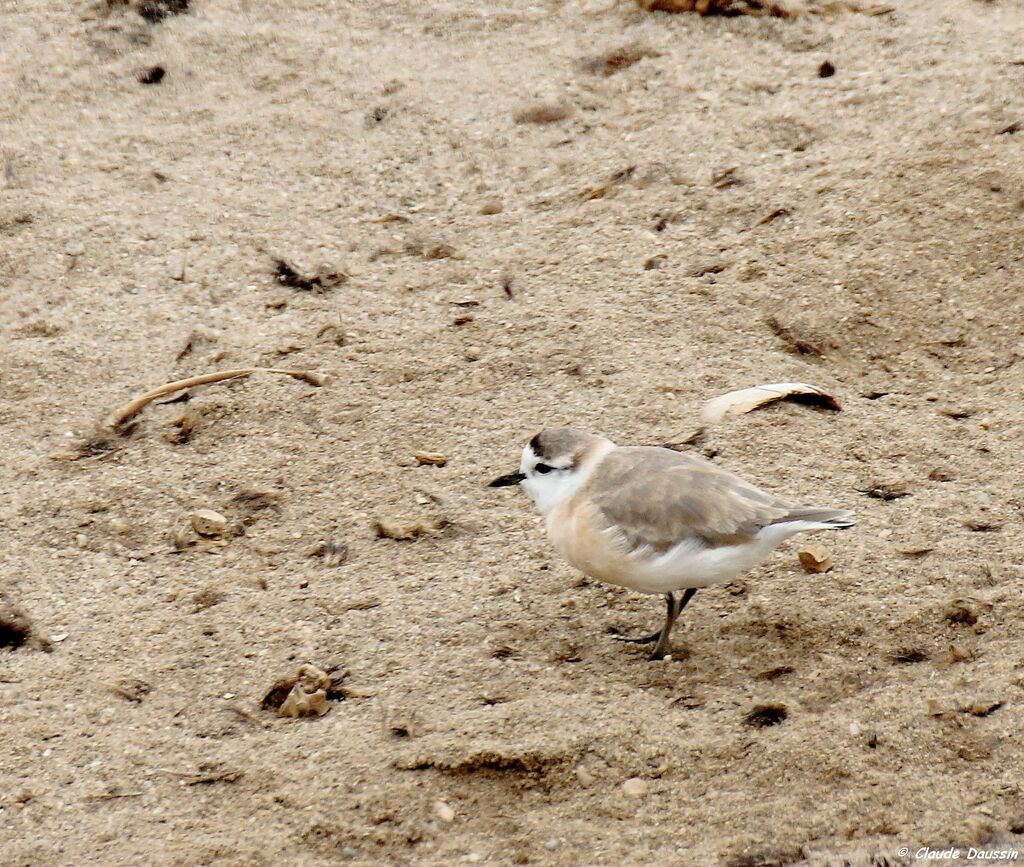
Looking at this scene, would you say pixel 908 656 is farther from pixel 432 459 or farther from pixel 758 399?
pixel 432 459

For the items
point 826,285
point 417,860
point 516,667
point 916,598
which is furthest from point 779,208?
point 417,860

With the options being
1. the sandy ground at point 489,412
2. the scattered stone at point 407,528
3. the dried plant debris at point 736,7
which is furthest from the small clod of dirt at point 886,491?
the dried plant debris at point 736,7

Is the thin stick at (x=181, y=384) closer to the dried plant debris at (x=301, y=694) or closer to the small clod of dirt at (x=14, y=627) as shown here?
the small clod of dirt at (x=14, y=627)

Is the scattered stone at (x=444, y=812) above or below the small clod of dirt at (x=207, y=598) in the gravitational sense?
above

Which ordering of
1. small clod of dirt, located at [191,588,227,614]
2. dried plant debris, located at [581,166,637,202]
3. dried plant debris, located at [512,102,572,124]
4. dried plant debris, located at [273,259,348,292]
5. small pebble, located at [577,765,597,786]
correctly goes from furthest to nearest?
dried plant debris, located at [512,102,572,124] → dried plant debris, located at [581,166,637,202] → dried plant debris, located at [273,259,348,292] → small clod of dirt, located at [191,588,227,614] → small pebble, located at [577,765,597,786]

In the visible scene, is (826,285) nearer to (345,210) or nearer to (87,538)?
(345,210)

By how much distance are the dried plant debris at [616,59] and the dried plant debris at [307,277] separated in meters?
2.10

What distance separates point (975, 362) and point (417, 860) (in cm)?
320

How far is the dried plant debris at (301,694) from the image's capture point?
3.80 meters

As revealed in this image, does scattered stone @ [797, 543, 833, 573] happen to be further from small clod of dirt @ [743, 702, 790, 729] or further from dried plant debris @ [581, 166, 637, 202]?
dried plant debris @ [581, 166, 637, 202]

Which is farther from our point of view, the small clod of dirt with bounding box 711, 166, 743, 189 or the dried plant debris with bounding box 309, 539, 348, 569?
the small clod of dirt with bounding box 711, 166, 743, 189

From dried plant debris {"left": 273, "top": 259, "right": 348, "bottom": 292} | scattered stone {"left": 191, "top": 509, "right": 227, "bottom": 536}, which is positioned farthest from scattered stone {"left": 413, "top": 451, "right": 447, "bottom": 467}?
dried plant debris {"left": 273, "top": 259, "right": 348, "bottom": 292}

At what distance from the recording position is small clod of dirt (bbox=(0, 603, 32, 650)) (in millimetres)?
4160

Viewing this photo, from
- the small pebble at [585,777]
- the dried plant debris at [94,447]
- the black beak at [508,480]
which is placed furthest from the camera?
the dried plant debris at [94,447]
